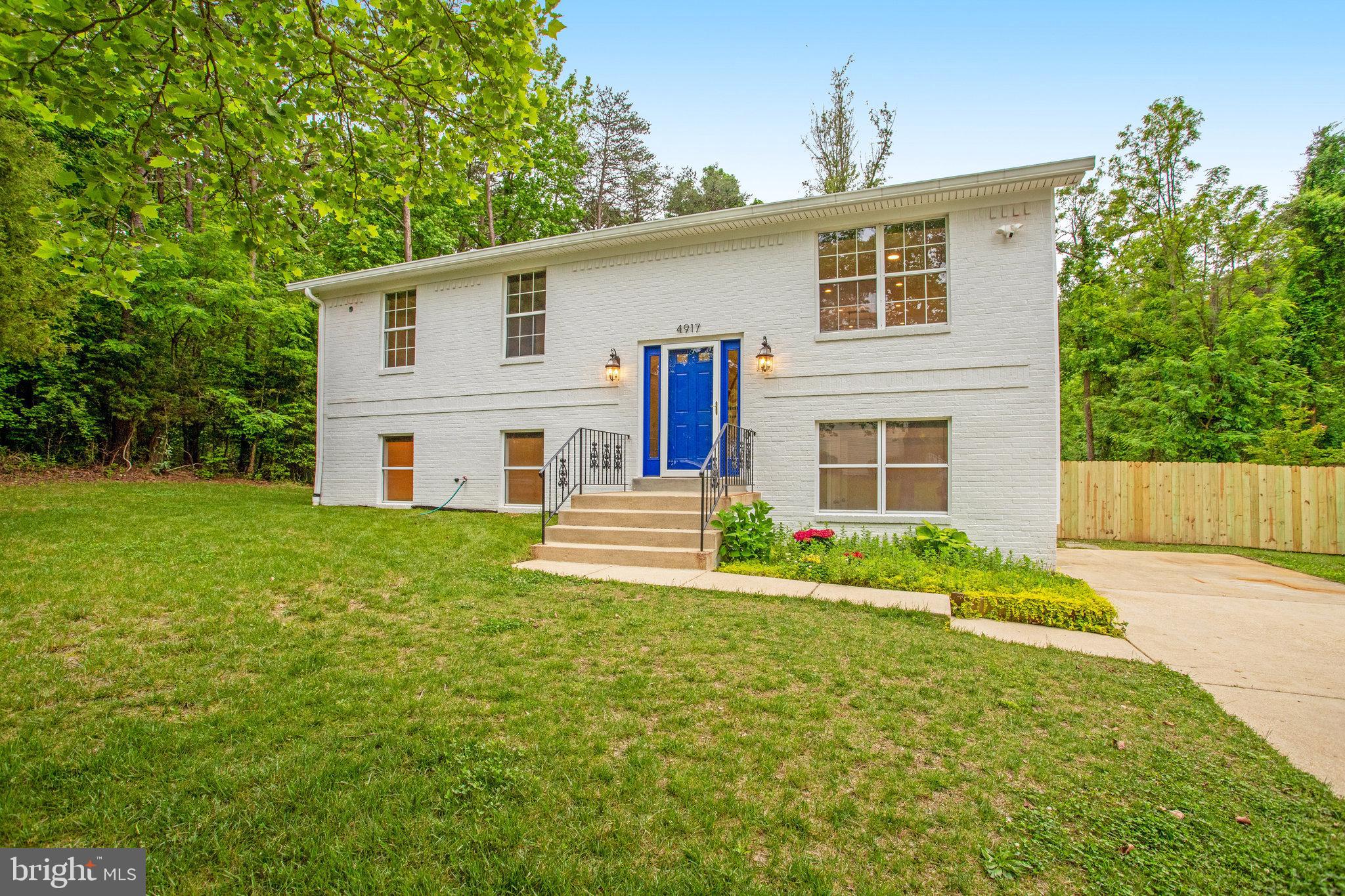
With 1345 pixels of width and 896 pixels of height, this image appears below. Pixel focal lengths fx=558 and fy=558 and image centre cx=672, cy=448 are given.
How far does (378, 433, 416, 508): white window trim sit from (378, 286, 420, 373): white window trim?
1275 millimetres

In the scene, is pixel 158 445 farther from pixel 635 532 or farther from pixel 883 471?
pixel 883 471

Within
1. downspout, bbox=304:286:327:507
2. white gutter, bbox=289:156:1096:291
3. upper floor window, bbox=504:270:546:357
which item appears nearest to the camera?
white gutter, bbox=289:156:1096:291

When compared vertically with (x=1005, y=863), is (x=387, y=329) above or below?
above

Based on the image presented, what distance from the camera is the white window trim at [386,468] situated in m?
11.0

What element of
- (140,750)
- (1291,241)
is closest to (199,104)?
(140,750)

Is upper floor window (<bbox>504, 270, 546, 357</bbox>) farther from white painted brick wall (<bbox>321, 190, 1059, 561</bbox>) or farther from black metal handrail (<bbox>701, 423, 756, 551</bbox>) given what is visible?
black metal handrail (<bbox>701, 423, 756, 551</bbox>)

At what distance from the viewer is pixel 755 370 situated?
8.62 m

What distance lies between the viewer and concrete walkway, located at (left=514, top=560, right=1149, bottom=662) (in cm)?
440

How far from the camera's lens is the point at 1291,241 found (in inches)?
555

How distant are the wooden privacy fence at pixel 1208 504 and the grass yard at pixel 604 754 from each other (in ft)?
31.8

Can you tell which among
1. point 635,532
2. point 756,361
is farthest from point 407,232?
point 635,532

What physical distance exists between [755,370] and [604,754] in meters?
6.85

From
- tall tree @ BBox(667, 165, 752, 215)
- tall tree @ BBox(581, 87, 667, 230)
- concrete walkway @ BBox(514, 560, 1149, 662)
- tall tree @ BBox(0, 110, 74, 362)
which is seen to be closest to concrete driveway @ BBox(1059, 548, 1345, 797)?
concrete walkway @ BBox(514, 560, 1149, 662)

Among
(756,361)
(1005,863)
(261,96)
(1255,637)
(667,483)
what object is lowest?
(1255,637)
